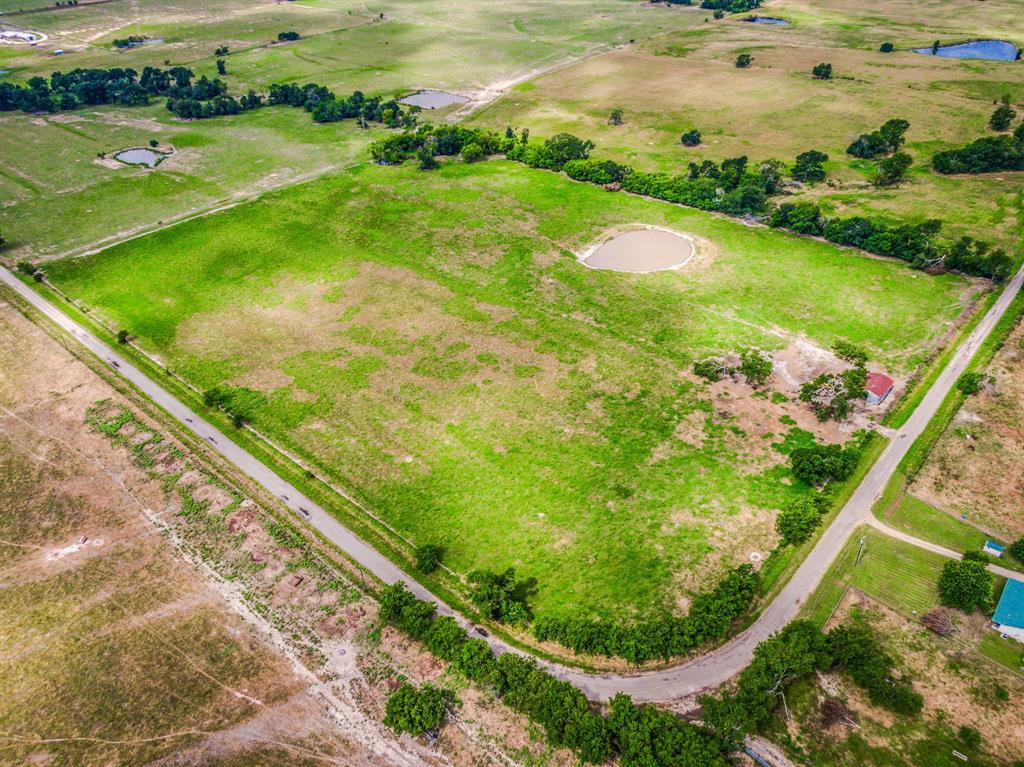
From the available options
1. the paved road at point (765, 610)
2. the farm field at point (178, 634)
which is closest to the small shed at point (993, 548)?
the paved road at point (765, 610)

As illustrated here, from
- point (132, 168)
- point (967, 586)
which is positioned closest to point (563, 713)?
point (967, 586)

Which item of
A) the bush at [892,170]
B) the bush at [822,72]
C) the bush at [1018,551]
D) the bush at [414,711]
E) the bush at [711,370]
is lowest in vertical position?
the bush at [414,711]

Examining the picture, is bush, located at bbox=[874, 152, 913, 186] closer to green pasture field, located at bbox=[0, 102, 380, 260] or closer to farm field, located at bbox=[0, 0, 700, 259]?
farm field, located at bbox=[0, 0, 700, 259]

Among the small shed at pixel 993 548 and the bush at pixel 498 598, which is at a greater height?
the small shed at pixel 993 548

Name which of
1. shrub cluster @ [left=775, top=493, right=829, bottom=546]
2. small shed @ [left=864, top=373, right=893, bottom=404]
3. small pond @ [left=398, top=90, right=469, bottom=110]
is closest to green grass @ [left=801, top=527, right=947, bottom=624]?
shrub cluster @ [left=775, top=493, right=829, bottom=546]

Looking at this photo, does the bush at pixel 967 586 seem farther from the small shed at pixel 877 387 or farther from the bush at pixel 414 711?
the bush at pixel 414 711

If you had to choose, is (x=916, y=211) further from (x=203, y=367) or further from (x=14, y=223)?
(x=14, y=223)
